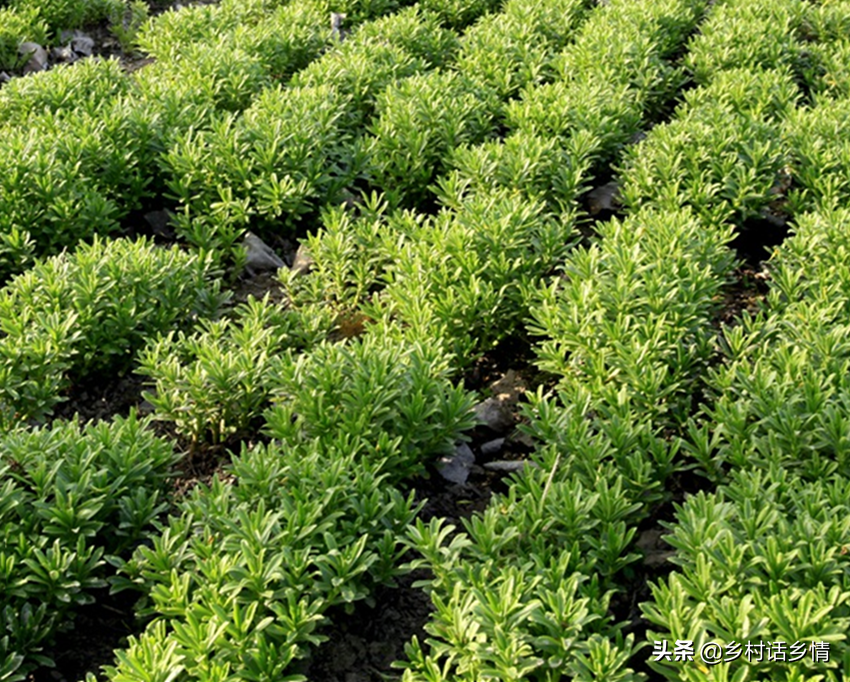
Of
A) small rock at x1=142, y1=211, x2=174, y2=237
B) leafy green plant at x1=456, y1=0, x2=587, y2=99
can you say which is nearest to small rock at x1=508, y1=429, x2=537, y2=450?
small rock at x1=142, y1=211, x2=174, y2=237

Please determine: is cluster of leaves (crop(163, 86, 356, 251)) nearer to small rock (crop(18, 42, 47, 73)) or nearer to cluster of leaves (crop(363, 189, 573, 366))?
cluster of leaves (crop(363, 189, 573, 366))

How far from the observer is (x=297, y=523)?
366 cm

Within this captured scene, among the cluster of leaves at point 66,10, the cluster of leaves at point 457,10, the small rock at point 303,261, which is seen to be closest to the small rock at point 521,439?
the small rock at point 303,261

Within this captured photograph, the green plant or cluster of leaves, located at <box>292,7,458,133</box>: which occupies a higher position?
cluster of leaves, located at <box>292,7,458,133</box>

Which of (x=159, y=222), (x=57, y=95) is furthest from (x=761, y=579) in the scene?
(x=57, y=95)

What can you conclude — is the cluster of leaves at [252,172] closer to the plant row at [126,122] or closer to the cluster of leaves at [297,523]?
the plant row at [126,122]

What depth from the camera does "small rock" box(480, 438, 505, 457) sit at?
4.80 metres

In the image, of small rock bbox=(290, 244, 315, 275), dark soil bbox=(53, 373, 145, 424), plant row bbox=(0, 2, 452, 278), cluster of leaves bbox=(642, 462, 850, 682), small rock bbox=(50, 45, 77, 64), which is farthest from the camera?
small rock bbox=(50, 45, 77, 64)

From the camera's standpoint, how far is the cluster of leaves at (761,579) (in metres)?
3.16

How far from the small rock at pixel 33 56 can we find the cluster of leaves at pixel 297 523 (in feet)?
18.7

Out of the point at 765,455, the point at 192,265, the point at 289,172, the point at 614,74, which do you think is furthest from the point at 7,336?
the point at 614,74

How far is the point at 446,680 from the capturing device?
3369mm

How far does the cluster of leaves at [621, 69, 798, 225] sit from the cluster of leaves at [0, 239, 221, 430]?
2.93 meters

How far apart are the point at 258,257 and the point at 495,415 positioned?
209 cm
